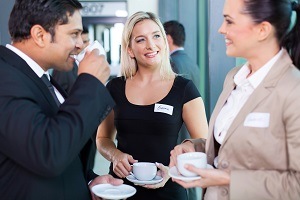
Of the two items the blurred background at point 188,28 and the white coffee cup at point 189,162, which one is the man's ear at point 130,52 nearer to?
the blurred background at point 188,28

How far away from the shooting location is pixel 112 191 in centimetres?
135

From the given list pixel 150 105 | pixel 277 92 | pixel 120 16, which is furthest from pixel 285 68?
pixel 120 16

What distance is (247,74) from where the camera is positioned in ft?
4.66

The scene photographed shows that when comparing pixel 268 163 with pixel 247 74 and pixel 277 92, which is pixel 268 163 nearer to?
pixel 277 92

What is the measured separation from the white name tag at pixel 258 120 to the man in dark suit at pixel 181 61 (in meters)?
2.22

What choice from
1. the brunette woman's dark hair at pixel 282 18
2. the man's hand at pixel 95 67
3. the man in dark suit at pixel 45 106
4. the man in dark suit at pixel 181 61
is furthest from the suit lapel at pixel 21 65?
the man in dark suit at pixel 181 61

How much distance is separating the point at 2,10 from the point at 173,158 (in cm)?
291

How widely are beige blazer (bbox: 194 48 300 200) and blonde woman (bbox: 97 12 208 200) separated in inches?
27.3

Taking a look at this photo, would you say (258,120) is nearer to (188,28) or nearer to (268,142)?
(268,142)

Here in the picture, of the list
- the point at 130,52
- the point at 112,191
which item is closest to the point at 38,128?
the point at 112,191

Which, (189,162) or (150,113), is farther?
(150,113)

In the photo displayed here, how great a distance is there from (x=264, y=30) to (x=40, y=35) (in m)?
0.71

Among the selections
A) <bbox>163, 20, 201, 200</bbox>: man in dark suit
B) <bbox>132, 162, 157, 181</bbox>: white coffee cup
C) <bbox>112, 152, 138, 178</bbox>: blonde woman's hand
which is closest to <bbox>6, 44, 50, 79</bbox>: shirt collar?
<bbox>132, 162, 157, 181</bbox>: white coffee cup

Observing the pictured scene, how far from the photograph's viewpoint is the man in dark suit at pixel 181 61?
3684mm
